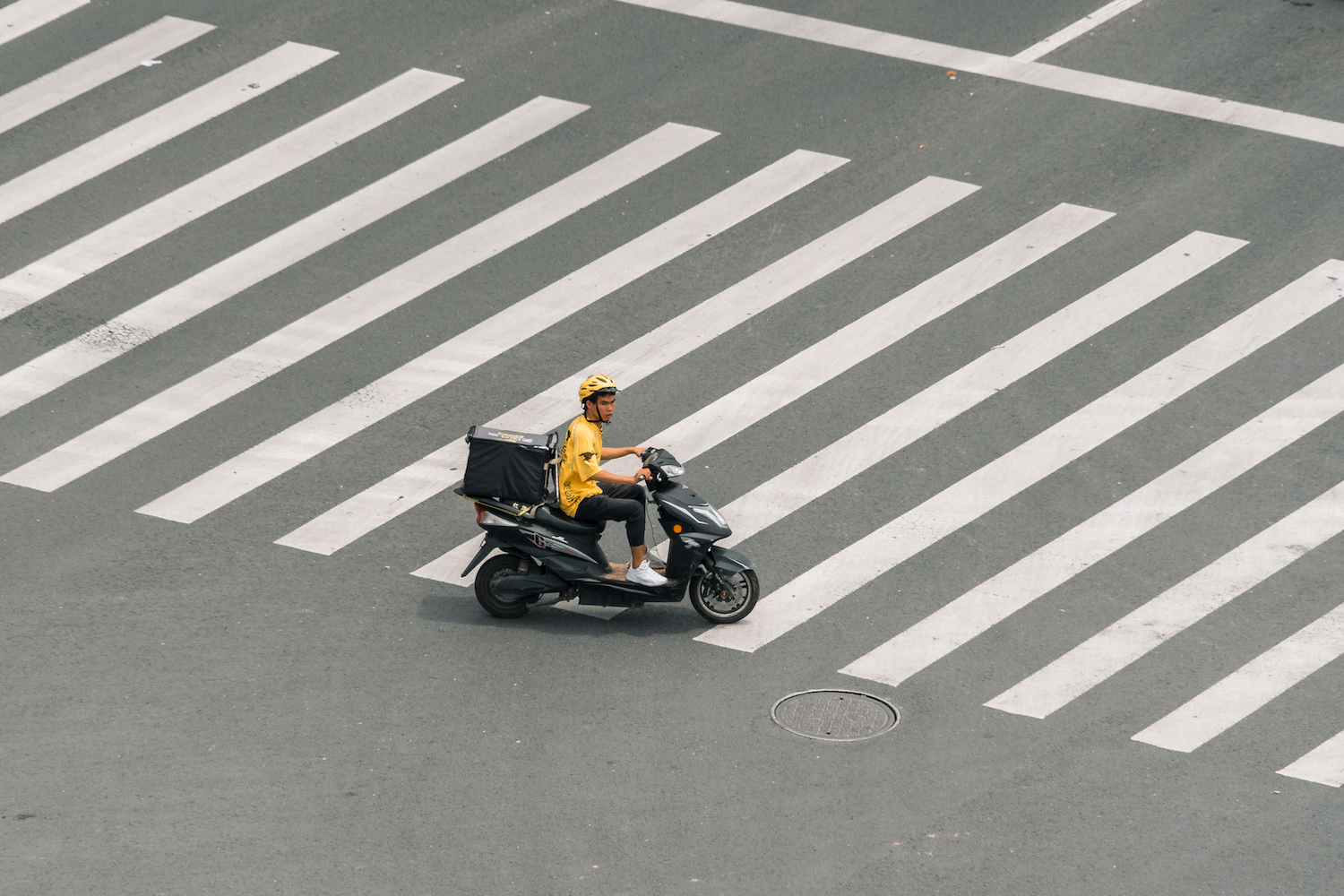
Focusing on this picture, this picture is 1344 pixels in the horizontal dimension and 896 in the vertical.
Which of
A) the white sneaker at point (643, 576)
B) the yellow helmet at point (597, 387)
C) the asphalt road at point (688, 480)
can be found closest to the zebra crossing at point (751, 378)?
the asphalt road at point (688, 480)

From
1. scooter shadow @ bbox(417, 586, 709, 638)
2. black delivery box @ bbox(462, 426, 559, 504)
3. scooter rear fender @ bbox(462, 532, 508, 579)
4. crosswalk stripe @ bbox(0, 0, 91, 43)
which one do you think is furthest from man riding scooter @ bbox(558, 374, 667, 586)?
crosswalk stripe @ bbox(0, 0, 91, 43)

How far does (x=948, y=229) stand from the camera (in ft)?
47.4

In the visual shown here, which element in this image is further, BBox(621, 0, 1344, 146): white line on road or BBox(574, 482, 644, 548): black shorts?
BBox(621, 0, 1344, 146): white line on road

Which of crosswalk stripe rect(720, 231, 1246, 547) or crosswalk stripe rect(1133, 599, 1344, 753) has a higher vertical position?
crosswalk stripe rect(720, 231, 1246, 547)

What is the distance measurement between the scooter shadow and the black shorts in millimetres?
619

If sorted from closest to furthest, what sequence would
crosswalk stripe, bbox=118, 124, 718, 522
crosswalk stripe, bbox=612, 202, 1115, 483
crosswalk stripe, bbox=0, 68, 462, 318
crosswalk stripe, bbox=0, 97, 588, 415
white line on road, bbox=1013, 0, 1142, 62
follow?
crosswalk stripe, bbox=118, 124, 718, 522 → crosswalk stripe, bbox=612, 202, 1115, 483 → crosswalk stripe, bbox=0, 97, 588, 415 → crosswalk stripe, bbox=0, 68, 462, 318 → white line on road, bbox=1013, 0, 1142, 62

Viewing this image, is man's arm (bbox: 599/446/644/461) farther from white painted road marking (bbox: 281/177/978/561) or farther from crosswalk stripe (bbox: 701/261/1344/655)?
white painted road marking (bbox: 281/177/978/561)

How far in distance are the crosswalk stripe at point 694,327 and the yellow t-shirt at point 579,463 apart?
4.24 ft

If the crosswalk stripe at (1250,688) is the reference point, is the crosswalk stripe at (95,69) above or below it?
above

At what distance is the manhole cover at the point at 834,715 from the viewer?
9.22 metres

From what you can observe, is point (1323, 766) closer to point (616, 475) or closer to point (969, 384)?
point (969, 384)

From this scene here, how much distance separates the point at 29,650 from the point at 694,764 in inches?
188

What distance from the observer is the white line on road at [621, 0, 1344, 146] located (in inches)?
614

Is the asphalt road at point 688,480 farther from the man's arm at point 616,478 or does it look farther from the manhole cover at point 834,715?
the man's arm at point 616,478
